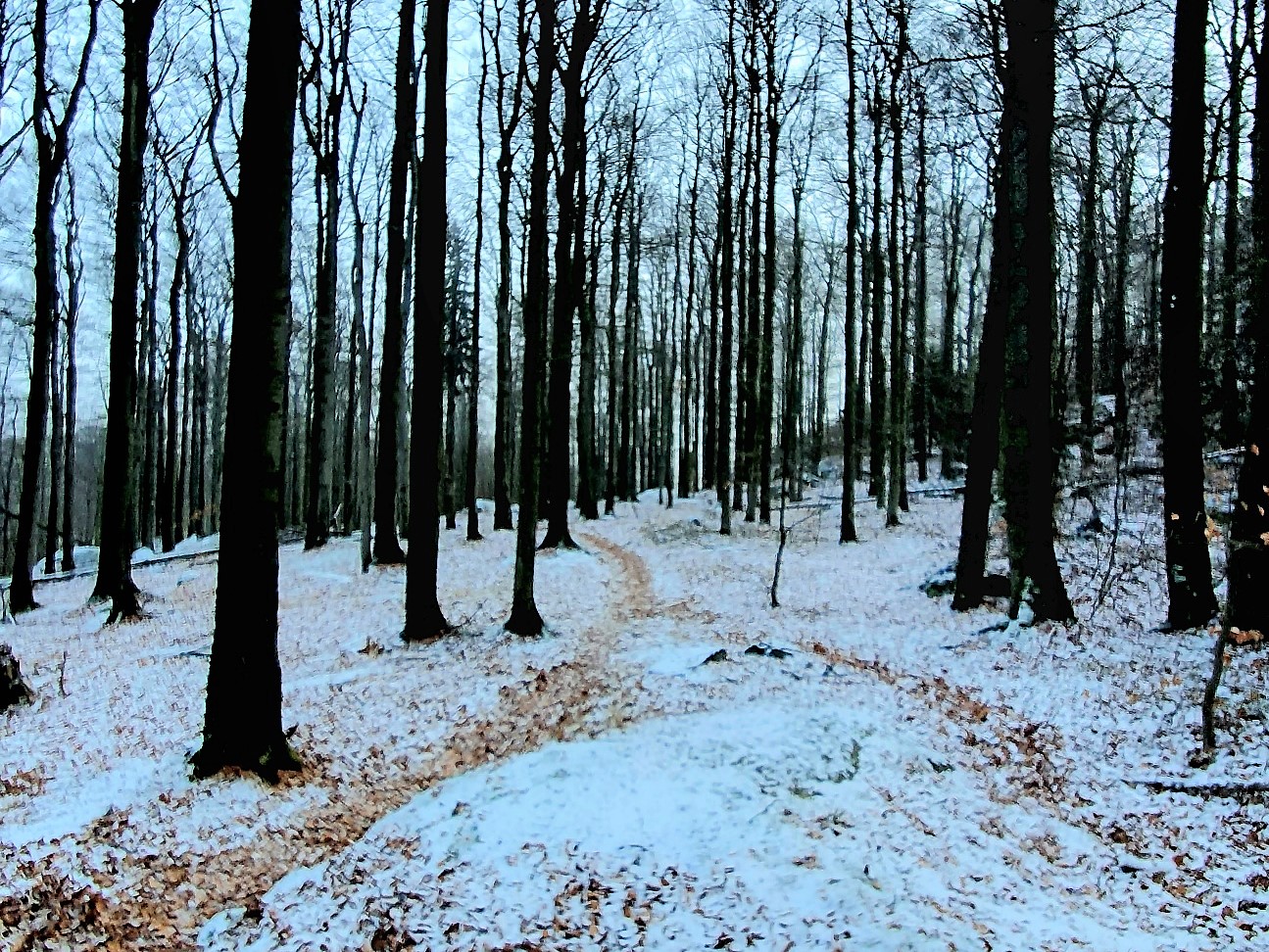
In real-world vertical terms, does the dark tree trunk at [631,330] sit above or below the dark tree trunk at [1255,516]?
above

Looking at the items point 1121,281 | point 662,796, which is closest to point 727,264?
point 1121,281

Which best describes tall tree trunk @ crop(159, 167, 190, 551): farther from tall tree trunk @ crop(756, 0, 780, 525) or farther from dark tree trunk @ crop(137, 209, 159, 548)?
tall tree trunk @ crop(756, 0, 780, 525)

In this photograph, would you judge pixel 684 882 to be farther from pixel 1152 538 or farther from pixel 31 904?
pixel 1152 538

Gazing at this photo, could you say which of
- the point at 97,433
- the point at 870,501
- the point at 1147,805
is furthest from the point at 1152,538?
the point at 97,433

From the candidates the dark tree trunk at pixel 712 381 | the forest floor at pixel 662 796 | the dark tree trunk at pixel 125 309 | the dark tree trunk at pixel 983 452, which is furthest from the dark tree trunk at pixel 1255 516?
the dark tree trunk at pixel 712 381

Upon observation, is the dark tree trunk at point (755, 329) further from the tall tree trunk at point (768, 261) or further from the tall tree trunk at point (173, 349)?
the tall tree trunk at point (173, 349)

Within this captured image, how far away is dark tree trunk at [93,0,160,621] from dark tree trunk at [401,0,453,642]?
19.6 ft

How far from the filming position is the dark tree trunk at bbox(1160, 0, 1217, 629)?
9.09 metres

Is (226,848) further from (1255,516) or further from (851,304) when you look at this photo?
(851,304)

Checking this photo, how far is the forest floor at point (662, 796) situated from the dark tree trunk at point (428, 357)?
0.63 m

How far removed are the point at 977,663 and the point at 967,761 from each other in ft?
10.2

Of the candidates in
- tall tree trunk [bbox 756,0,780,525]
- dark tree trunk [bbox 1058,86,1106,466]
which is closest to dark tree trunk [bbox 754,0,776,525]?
tall tree trunk [bbox 756,0,780,525]

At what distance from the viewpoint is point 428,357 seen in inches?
408

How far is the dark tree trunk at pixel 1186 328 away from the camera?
29.8 ft
